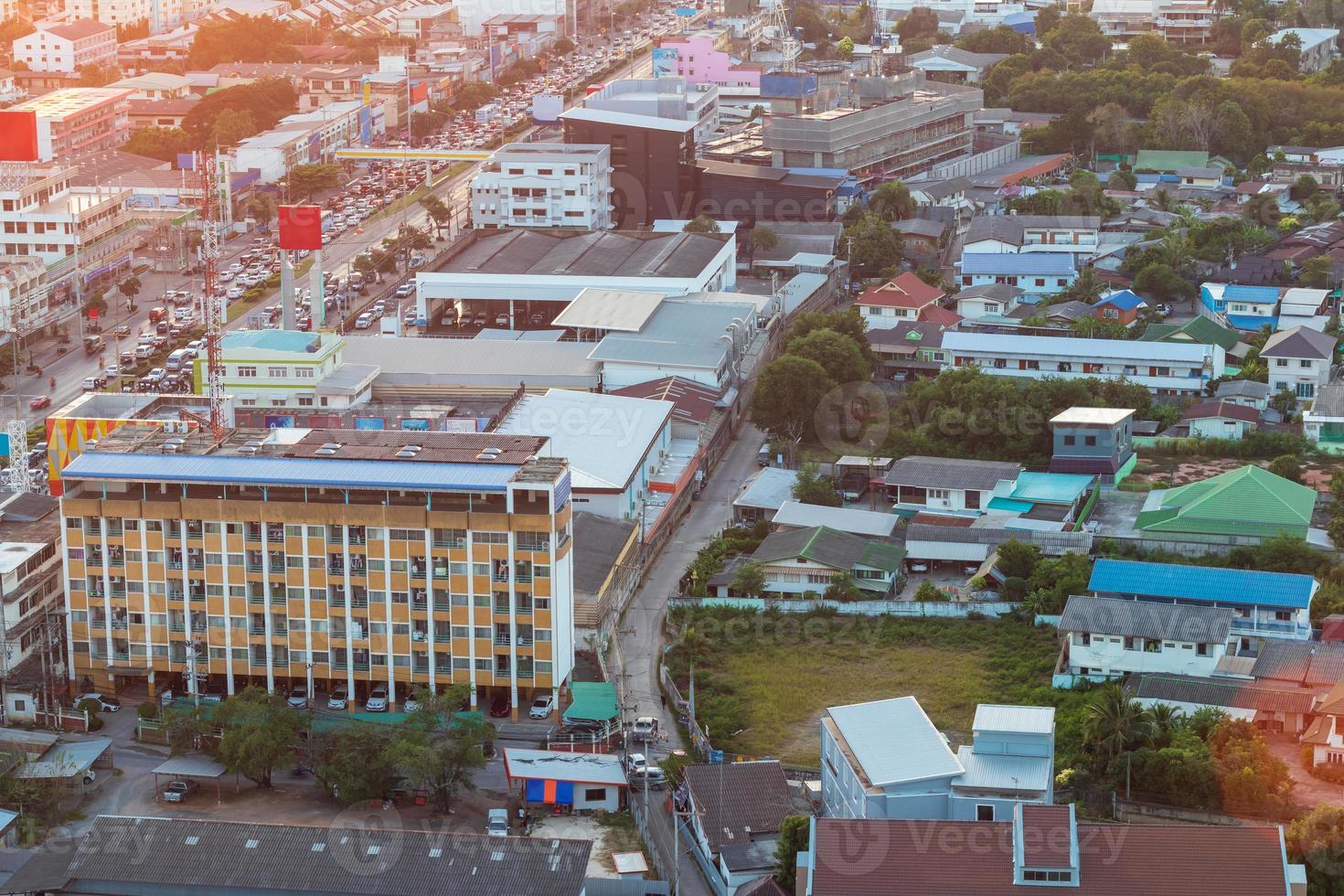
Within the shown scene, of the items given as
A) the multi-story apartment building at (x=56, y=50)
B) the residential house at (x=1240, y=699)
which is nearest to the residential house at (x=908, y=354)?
the residential house at (x=1240, y=699)

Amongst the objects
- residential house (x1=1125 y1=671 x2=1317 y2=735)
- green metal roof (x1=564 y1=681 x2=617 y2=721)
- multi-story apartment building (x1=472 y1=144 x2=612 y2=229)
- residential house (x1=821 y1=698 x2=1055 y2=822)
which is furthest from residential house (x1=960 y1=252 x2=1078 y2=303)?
residential house (x1=821 y1=698 x2=1055 y2=822)

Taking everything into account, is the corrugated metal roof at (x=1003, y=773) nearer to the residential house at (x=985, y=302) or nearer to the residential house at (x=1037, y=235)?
the residential house at (x=985, y=302)

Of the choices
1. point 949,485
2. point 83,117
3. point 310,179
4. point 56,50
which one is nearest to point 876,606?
point 949,485

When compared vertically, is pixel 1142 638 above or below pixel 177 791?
above

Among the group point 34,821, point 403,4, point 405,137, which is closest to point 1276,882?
point 34,821

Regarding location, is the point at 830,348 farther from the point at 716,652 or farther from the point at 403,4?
the point at 403,4

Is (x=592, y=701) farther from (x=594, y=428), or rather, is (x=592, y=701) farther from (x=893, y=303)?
(x=893, y=303)
